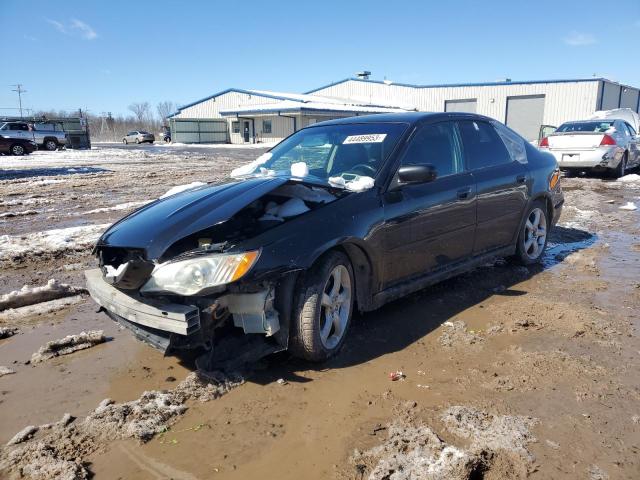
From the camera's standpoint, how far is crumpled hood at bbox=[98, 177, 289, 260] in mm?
3005

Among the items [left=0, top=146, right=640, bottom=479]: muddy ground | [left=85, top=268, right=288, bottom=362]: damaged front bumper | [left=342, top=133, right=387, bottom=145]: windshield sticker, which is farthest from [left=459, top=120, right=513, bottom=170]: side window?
[left=85, top=268, right=288, bottom=362]: damaged front bumper

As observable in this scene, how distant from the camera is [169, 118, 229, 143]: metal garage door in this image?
4972 centimetres

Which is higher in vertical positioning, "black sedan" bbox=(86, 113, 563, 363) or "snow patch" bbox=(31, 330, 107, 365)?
"black sedan" bbox=(86, 113, 563, 363)

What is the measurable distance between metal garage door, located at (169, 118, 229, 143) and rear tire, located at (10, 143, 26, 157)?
75.7ft

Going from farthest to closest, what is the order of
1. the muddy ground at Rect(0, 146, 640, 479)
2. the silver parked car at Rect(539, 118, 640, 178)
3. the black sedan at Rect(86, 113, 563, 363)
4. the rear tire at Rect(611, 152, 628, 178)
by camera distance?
the rear tire at Rect(611, 152, 628, 178), the silver parked car at Rect(539, 118, 640, 178), the black sedan at Rect(86, 113, 563, 363), the muddy ground at Rect(0, 146, 640, 479)

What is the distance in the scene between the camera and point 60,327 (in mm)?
4078

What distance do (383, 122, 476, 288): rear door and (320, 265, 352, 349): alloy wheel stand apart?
358 millimetres

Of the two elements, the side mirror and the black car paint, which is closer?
the black car paint

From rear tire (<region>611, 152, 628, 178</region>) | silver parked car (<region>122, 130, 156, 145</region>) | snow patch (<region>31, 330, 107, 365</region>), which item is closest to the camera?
snow patch (<region>31, 330, 107, 365</region>)

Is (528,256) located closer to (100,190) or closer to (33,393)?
(33,393)

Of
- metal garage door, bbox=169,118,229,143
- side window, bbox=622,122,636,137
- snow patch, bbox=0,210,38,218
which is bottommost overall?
snow patch, bbox=0,210,38,218

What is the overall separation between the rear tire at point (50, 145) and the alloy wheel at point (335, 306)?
33144 mm

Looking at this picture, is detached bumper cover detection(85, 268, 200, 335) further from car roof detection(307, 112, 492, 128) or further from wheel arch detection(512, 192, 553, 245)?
wheel arch detection(512, 192, 553, 245)

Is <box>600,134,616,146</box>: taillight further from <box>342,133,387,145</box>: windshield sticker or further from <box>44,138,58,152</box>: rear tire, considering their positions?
<box>44,138,58,152</box>: rear tire
